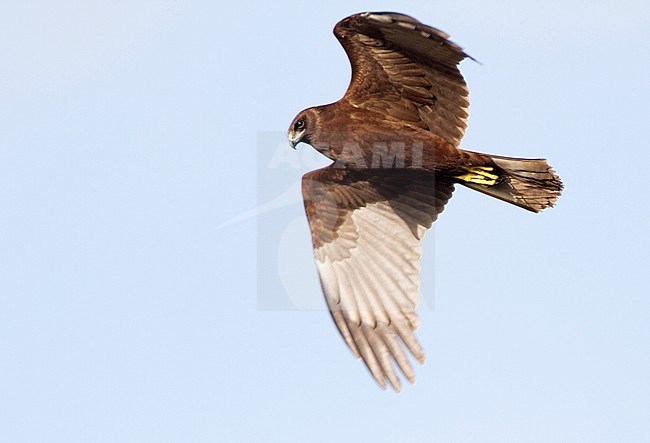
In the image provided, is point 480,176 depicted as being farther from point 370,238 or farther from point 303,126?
point 303,126

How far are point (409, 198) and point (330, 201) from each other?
2.38ft

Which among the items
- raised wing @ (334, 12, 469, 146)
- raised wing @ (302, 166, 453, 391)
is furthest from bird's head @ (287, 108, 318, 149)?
raised wing @ (334, 12, 469, 146)

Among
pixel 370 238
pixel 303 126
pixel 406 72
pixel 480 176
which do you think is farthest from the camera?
pixel 370 238

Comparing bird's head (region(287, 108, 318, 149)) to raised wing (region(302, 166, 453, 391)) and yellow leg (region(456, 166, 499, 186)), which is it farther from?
yellow leg (region(456, 166, 499, 186))

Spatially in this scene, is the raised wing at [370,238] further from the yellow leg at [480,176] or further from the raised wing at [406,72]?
the raised wing at [406,72]

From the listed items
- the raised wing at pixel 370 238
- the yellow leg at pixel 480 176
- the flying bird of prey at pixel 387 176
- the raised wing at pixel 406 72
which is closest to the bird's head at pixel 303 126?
the flying bird of prey at pixel 387 176

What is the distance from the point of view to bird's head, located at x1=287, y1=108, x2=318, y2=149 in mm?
12406

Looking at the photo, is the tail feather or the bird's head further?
the bird's head

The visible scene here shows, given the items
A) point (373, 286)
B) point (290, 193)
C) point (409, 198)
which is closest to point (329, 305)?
point (373, 286)

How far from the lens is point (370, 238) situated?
12.6 meters

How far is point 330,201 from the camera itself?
1262cm

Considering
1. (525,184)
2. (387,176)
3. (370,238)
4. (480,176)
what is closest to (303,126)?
(387,176)

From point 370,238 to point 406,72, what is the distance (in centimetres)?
169

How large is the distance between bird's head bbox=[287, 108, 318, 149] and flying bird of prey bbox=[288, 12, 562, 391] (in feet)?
0.04
